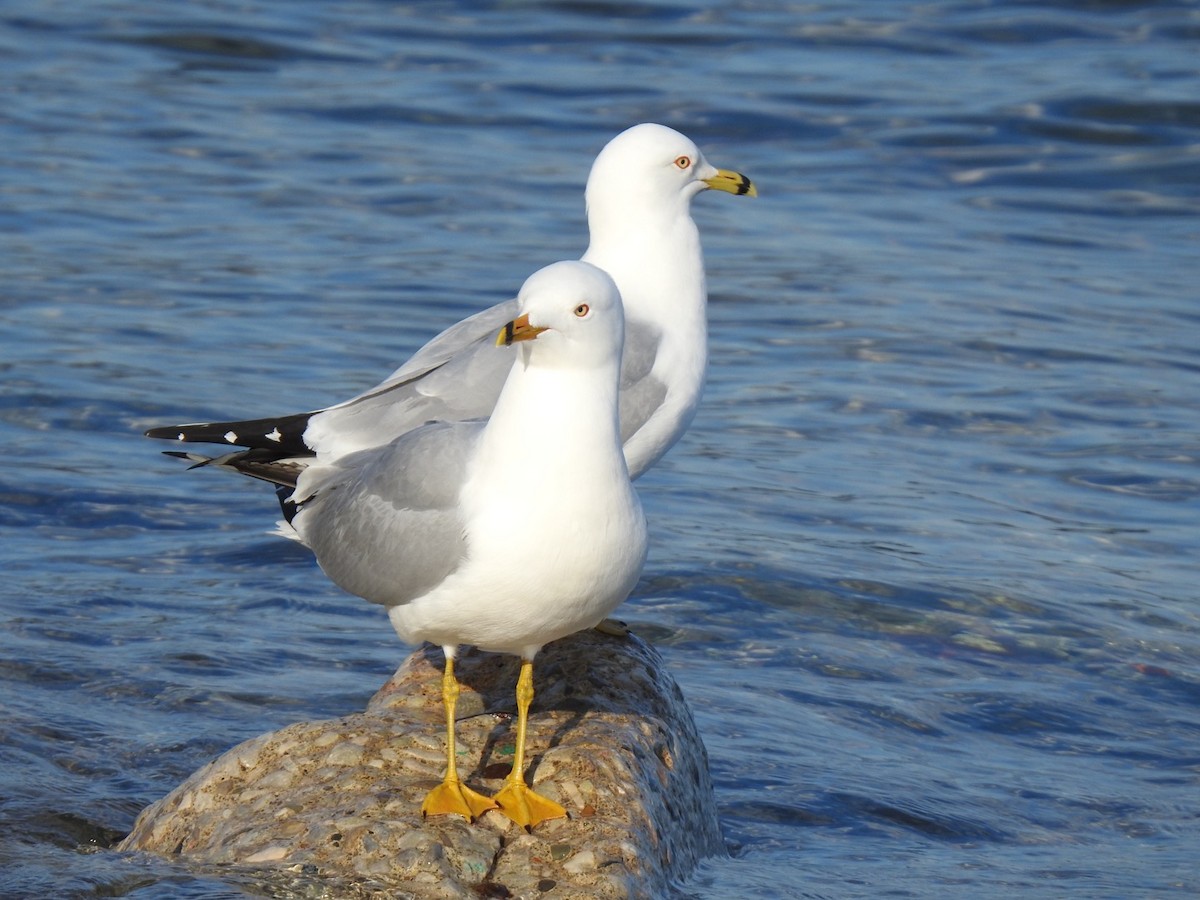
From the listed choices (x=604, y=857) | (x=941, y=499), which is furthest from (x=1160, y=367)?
(x=604, y=857)

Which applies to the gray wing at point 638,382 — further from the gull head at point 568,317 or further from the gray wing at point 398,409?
the gull head at point 568,317

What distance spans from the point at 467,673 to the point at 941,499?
4.05 metres

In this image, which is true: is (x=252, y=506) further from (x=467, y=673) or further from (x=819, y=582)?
(x=467, y=673)

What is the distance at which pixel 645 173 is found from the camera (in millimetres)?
6715

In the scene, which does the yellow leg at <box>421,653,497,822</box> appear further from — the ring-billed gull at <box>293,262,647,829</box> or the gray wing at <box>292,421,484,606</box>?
the gray wing at <box>292,421,484,606</box>

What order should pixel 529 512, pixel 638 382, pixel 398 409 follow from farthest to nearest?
1. pixel 638 382
2. pixel 398 409
3. pixel 529 512

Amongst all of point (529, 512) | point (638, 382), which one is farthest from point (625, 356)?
point (529, 512)

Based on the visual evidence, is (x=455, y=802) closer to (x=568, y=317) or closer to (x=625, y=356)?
(x=568, y=317)

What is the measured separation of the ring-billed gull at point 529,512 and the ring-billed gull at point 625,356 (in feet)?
2.75

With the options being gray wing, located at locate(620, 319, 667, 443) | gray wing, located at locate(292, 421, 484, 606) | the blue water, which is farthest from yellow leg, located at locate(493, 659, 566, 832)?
gray wing, located at locate(620, 319, 667, 443)

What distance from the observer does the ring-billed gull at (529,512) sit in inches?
180

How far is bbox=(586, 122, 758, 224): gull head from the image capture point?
6.69 metres

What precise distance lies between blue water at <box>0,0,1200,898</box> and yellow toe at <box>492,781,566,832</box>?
659 mm

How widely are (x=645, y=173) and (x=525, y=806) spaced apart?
2756mm
